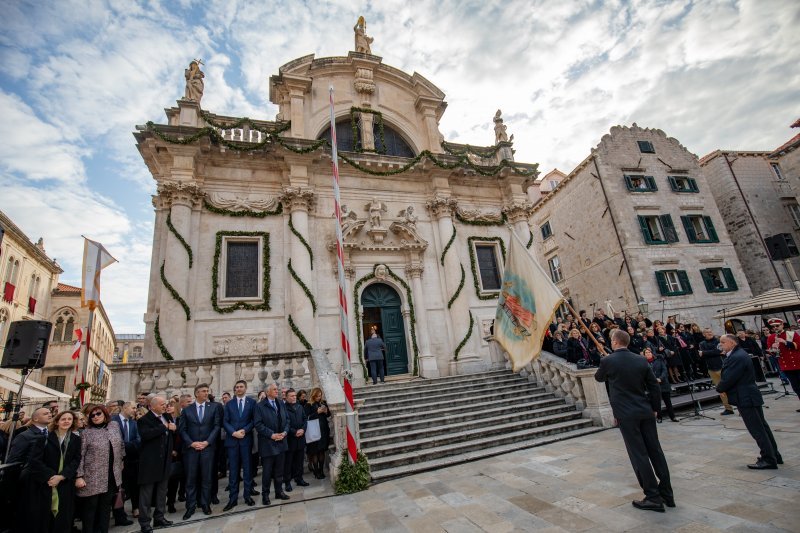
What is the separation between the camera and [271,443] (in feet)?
19.8

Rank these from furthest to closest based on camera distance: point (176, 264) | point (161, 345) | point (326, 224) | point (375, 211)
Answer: point (375, 211)
point (326, 224)
point (176, 264)
point (161, 345)

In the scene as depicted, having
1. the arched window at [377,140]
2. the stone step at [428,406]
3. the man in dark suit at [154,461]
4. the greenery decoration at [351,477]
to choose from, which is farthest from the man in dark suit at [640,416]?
the arched window at [377,140]

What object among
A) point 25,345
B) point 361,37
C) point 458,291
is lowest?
point 25,345

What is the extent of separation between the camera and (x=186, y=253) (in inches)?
496

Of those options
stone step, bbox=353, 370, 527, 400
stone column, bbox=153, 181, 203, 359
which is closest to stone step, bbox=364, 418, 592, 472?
stone step, bbox=353, 370, 527, 400

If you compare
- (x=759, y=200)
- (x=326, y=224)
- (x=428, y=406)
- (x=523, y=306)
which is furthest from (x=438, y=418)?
(x=759, y=200)

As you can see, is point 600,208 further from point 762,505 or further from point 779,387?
point 762,505

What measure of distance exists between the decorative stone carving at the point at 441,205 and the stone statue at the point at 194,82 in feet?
33.7

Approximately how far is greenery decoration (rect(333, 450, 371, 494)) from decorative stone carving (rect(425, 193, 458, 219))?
11.7m

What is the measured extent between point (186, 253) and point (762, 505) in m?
14.4

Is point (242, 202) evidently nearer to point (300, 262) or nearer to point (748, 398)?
point (300, 262)

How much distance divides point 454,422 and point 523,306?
11.0ft

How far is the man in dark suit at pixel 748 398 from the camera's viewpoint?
190 inches

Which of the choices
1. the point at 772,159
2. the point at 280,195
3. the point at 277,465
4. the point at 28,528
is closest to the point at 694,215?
the point at 772,159
